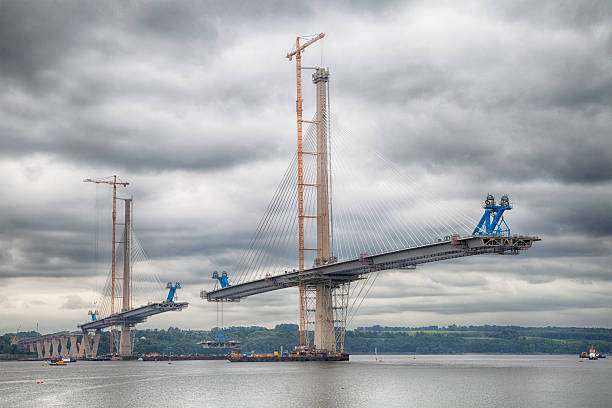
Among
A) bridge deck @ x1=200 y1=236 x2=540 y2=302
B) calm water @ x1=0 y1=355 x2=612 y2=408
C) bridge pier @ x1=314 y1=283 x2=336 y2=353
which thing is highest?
bridge deck @ x1=200 y1=236 x2=540 y2=302

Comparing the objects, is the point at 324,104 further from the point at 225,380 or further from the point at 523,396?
the point at 523,396

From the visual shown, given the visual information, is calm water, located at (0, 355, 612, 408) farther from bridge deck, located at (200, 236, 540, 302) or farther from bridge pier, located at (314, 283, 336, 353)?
bridge pier, located at (314, 283, 336, 353)

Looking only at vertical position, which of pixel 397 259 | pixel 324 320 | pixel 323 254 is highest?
pixel 323 254

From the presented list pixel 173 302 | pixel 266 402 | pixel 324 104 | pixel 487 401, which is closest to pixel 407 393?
pixel 487 401

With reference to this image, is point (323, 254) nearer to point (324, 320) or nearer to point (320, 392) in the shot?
point (324, 320)

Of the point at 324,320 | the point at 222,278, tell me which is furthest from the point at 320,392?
the point at 222,278

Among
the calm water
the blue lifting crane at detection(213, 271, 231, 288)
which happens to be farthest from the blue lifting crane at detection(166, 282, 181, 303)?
the calm water
